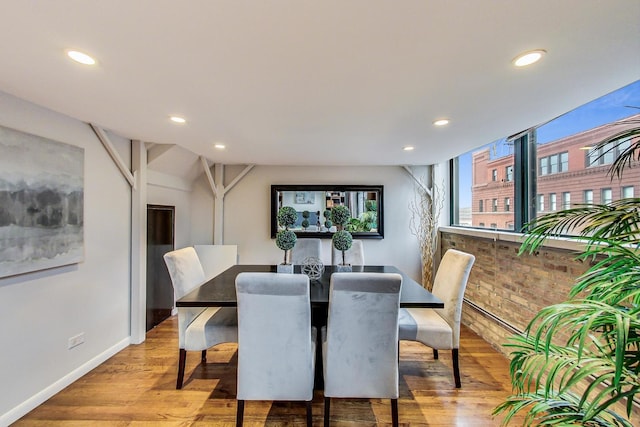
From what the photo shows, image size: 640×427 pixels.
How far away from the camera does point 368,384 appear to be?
181cm

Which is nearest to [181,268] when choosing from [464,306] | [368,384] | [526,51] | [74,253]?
[74,253]

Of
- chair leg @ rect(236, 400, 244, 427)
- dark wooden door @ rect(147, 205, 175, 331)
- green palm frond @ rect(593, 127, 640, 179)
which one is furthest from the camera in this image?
dark wooden door @ rect(147, 205, 175, 331)

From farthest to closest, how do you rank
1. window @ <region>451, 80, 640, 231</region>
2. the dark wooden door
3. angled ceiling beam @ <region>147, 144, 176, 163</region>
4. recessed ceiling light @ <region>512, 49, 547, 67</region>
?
the dark wooden door → angled ceiling beam @ <region>147, 144, 176, 163</region> → window @ <region>451, 80, 640, 231</region> → recessed ceiling light @ <region>512, 49, 547, 67</region>

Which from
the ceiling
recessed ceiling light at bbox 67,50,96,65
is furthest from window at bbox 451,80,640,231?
recessed ceiling light at bbox 67,50,96,65

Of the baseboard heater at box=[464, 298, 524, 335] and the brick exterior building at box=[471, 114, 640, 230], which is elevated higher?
the brick exterior building at box=[471, 114, 640, 230]

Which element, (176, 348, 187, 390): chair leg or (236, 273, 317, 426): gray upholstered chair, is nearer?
(236, 273, 317, 426): gray upholstered chair

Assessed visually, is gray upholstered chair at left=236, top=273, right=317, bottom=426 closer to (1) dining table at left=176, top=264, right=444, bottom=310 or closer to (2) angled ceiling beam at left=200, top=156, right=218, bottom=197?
(1) dining table at left=176, top=264, right=444, bottom=310

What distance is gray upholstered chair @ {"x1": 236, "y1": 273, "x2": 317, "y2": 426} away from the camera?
5.57 feet

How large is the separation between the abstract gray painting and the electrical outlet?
64 centimetres

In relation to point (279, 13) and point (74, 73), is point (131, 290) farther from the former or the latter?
point (279, 13)

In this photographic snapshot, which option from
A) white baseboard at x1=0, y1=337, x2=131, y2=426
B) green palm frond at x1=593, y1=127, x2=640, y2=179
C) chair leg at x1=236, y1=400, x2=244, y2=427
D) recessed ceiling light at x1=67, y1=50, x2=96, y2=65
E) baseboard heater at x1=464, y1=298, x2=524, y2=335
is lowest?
white baseboard at x1=0, y1=337, x2=131, y2=426

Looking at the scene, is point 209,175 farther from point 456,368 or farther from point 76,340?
point 456,368

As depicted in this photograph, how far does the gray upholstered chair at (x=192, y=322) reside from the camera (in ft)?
7.32

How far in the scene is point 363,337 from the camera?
1779 millimetres
